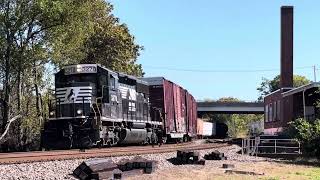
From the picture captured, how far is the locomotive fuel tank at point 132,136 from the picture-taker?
2466 centimetres

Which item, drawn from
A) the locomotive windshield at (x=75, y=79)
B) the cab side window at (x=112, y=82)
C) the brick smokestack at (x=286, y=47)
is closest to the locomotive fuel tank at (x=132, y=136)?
the cab side window at (x=112, y=82)

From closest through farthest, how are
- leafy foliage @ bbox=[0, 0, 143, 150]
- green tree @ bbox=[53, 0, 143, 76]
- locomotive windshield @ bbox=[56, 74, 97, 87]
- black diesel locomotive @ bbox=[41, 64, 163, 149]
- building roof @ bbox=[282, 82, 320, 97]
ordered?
black diesel locomotive @ bbox=[41, 64, 163, 149], locomotive windshield @ bbox=[56, 74, 97, 87], leafy foliage @ bbox=[0, 0, 143, 150], building roof @ bbox=[282, 82, 320, 97], green tree @ bbox=[53, 0, 143, 76]

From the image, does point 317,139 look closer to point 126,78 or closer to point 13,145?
point 126,78

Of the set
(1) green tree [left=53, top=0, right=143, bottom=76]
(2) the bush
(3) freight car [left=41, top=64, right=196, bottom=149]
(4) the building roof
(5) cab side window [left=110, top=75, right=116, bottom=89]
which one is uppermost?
(1) green tree [left=53, top=0, right=143, bottom=76]

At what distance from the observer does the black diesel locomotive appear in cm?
2173

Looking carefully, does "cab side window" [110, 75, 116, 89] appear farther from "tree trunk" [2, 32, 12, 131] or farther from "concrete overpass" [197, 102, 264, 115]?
"concrete overpass" [197, 102, 264, 115]

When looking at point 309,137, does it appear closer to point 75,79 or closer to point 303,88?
point 75,79

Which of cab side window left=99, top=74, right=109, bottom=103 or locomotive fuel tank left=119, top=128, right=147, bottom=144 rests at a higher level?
cab side window left=99, top=74, right=109, bottom=103

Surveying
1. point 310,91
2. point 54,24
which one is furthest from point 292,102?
point 54,24

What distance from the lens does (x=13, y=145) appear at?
29.0 metres

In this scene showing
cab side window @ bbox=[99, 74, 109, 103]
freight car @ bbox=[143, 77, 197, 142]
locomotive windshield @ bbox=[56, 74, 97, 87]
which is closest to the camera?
cab side window @ bbox=[99, 74, 109, 103]

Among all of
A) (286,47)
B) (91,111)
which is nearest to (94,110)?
(91,111)

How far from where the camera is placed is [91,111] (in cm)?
2212

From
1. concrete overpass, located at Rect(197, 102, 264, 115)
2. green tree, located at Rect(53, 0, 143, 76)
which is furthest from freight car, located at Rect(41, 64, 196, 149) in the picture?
concrete overpass, located at Rect(197, 102, 264, 115)
